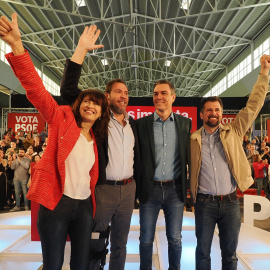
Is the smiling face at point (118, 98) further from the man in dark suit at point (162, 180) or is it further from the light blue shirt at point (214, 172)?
the light blue shirt at point (214, 172)

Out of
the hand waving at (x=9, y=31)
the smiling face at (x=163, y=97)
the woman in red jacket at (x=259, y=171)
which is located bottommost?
the woman in red jacket at (x=259, y=171)

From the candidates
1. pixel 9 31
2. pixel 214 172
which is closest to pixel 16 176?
pixel 214 172

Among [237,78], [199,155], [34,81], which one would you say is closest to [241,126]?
[199,155]

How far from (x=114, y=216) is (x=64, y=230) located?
0.53m

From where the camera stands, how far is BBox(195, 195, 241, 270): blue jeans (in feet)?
6.86

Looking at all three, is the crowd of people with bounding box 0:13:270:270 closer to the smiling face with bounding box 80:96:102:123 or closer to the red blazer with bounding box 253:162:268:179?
the smiling face with bounding box 80:96:102:123

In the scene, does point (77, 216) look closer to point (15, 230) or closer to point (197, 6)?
point (15, 230)

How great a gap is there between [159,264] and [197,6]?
402 inches

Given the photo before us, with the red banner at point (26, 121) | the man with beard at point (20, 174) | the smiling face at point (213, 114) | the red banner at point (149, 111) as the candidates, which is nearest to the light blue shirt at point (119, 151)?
the smiling face at point (213, 114)

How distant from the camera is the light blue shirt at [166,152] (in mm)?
2209

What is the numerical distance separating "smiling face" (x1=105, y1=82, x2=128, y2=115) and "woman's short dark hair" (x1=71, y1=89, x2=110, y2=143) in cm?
26

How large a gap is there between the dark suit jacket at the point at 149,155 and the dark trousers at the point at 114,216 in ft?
0.51

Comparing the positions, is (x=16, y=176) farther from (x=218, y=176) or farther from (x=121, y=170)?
(x=218, y=176)

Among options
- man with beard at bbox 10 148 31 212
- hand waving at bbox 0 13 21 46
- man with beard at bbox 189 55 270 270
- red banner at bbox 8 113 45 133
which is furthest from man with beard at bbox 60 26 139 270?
red banner at bbox 8 113 45 133
